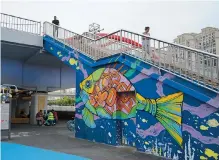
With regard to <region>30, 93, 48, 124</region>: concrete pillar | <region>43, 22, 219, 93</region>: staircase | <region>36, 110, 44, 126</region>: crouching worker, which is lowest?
<region>36, 110, 44, 126</region>: crouching worker

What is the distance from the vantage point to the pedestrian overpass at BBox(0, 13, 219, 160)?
295 inches

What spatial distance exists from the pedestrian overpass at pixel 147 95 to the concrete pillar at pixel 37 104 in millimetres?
9816

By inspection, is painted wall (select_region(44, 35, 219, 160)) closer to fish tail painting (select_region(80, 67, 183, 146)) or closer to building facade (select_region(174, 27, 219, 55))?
fish tail painting (select_region(80, 67, 183, 146))

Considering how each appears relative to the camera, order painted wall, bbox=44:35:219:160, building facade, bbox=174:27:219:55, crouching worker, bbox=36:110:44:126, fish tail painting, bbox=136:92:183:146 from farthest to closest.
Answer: crouching worker, bbox=36:110:44:126
building facade, bbox=174:27:219:55
fish tail painting, bbox=136:92:183:146
painted wall, bbox=44:35:219:160

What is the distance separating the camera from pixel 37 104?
22141 millimetres

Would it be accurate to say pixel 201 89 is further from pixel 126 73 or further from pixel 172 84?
pixel 126 73

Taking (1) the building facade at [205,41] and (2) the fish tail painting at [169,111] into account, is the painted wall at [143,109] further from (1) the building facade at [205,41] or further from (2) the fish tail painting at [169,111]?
(1) the building facade at [205,41]

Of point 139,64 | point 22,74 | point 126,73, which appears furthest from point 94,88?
point 22,74

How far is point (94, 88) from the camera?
11.8 meters

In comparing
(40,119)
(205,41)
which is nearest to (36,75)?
(40,119)

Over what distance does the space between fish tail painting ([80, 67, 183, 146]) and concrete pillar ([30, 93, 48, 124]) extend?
34.9ft

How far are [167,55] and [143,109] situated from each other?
2.12 metres

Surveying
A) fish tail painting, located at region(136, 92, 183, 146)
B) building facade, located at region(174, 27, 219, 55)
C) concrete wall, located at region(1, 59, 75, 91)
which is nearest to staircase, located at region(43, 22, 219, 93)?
fish tail painting, located at region(136, 92, 183, 146)

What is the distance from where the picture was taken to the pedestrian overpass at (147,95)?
7.48 metres
